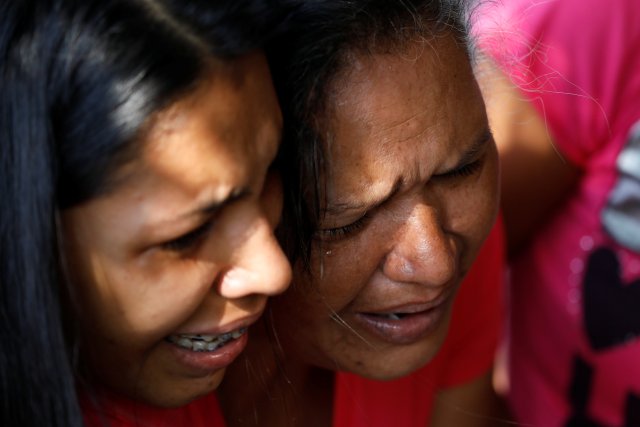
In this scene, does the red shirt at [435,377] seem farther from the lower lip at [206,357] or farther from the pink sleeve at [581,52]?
the pink sleeve at [581,52]

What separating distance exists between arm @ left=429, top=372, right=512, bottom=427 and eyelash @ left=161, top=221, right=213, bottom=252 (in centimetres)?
72

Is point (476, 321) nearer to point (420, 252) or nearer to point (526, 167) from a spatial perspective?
point (526, 167)

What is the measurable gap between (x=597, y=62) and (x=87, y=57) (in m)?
0.93

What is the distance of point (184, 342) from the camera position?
89 centimetres

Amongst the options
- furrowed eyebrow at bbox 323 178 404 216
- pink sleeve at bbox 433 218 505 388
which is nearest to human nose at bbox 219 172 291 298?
furrowed eyebrow at bbox 323 178 404 216

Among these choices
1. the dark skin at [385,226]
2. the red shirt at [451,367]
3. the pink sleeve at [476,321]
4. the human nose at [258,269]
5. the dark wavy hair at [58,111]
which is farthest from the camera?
the pink sleeve at [476,321]

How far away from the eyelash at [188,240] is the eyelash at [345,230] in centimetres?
19

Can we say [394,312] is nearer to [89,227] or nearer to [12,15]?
[89,227]

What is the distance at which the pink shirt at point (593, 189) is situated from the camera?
4.68 feet

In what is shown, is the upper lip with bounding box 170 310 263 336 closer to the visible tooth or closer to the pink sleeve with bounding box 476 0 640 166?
the visible tooth

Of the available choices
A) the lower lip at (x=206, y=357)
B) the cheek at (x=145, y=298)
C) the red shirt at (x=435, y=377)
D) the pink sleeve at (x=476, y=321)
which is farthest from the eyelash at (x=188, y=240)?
the pink sleeve at (x=476, y=321)

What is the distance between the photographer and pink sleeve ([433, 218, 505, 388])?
141 cm

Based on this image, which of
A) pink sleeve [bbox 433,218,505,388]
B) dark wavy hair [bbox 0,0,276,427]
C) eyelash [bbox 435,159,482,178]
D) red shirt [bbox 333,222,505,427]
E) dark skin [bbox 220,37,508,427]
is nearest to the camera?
dark wavy hair [bbox 0,0,276,427]

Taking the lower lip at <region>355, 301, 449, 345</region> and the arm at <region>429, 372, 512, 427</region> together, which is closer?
the lower lip at <region>355, 301, 449, 345</region>
